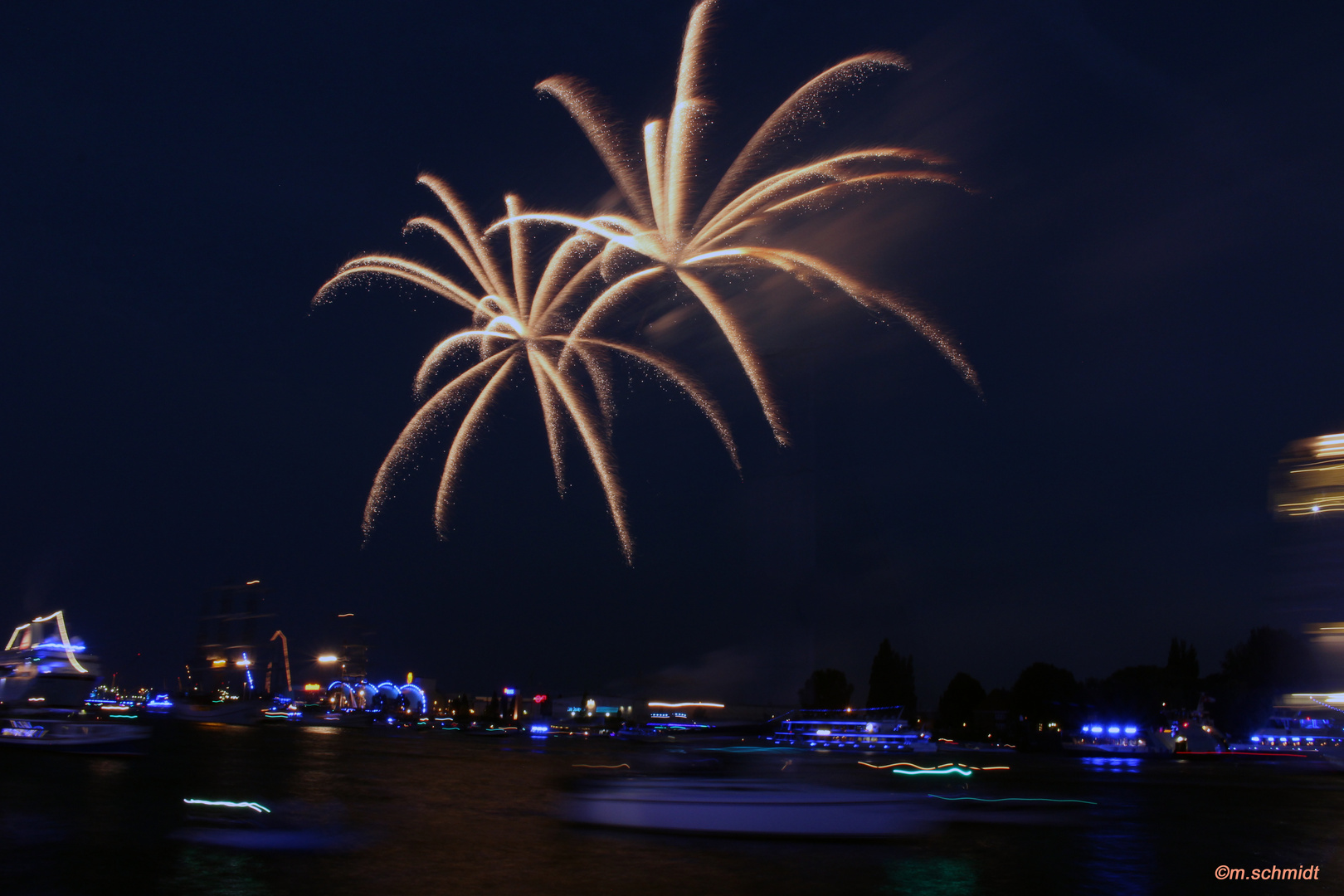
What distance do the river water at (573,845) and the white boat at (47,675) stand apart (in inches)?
2588

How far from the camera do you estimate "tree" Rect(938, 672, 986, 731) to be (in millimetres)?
141375

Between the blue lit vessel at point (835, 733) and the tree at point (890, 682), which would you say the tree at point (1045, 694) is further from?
the blue lit vessel at point (835, 733)

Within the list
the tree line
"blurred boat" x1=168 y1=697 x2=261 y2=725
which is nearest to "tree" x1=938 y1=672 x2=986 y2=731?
the tree line

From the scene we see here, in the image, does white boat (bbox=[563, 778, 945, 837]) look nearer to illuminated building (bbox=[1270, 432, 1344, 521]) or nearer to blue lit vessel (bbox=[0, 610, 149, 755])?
illuminated building (bbox=[1270, 432, 1344, 521])

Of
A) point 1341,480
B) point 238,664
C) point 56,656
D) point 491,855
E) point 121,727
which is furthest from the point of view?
point 238,664

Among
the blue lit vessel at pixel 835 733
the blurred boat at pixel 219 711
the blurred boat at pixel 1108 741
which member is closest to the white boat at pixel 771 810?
the blue lit vessel at pixel 835 733

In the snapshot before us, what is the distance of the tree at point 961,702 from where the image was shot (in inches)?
5566

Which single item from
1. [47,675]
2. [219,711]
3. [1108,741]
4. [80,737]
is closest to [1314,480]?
[80,737]

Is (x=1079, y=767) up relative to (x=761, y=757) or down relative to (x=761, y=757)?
down

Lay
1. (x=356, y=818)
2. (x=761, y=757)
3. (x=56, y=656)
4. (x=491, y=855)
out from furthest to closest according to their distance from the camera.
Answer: (x=56, y=656)
(x=356, y=818)
(x=761, y=757)
(x=491, y=855)

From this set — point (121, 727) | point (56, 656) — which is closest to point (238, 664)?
point (56, 656)

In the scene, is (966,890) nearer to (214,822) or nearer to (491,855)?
(491,855)

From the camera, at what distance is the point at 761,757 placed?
20.2 metres

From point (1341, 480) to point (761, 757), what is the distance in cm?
2068
